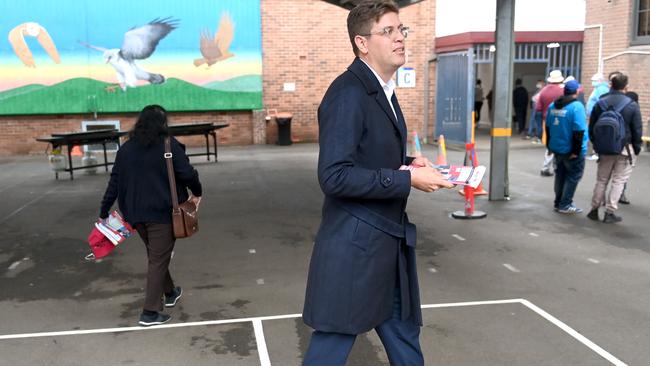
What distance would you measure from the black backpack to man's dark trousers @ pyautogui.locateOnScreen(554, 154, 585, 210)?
1.79ft

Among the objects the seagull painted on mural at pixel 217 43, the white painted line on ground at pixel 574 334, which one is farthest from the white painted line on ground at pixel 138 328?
the seagull painted on mural at pixel 217 43

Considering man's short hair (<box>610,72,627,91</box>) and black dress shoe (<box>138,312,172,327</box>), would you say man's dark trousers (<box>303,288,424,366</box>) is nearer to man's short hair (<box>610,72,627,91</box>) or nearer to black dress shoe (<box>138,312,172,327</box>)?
black dress shoe (<box>138,312,172,327</box>)

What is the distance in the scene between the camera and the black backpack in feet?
26.3

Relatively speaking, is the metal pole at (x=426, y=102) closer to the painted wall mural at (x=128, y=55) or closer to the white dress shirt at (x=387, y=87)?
the painted wall mural at (x=128, y=55)

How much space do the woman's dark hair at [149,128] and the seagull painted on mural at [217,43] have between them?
14.3 metres

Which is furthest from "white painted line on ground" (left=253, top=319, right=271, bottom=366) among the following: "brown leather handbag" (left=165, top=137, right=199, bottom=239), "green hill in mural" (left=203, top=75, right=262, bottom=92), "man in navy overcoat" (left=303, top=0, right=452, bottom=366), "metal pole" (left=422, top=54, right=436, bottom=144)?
"metal pole" (left=422, top=54, right=436, bottom=144)

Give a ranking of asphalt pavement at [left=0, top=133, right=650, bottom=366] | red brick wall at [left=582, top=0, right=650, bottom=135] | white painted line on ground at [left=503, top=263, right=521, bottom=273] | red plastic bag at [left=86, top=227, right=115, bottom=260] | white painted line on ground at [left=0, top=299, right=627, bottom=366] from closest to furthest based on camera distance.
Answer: asphalt pavement at [left=0, top=133, right=650, bottom=366]
white painted line on ground at [left=0, top=299, right=627, bottom=366]
red plastic bag at [left=86, top=227, right=115, bottom=260]
white painted line on ground at [left=503, top=263, right=521, bottom=273]
red brick wall at [left=582, top=0, right=650, bottom=135]

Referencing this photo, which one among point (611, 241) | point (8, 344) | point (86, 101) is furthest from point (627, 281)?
point (86, 101)

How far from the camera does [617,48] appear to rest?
17.4 meters

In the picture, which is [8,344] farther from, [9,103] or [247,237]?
[9,103]

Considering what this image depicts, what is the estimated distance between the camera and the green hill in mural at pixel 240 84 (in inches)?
746

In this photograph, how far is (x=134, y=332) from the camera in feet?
15.9

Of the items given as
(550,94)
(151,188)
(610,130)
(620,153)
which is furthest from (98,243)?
(550,94)

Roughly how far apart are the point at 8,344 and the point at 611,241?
6.35 metres
